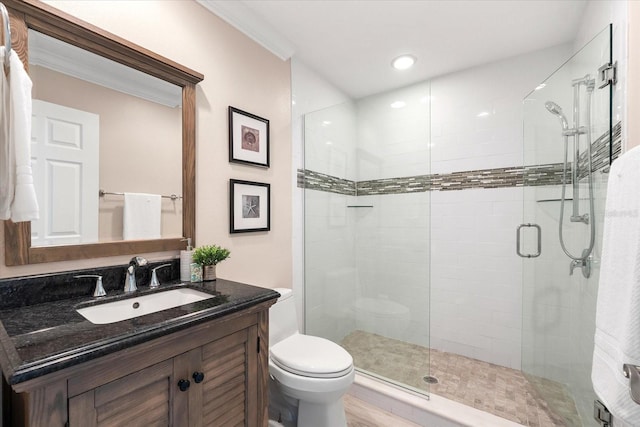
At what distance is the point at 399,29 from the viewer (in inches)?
78.2

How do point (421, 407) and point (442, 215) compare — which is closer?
point (421, 407)

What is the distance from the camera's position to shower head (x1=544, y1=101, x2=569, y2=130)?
5.76 ft

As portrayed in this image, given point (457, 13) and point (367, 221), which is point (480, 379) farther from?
point (457, 13)

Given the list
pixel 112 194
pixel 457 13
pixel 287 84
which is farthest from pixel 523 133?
pixel 112 194

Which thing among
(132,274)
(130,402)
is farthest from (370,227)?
(130,402)

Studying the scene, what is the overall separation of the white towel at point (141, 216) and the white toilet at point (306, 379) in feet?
2.73

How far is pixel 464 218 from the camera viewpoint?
2562 millimetres

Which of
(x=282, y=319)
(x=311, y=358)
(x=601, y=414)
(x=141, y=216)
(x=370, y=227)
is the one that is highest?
(x=141, y=216)

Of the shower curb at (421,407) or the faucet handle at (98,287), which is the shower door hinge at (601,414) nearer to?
the shower curb at (421,407)

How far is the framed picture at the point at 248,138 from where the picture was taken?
1.79 meters

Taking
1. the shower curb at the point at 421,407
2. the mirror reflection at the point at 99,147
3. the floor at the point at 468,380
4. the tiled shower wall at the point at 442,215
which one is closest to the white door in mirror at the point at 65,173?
the mirror reflection at the point at 99,147

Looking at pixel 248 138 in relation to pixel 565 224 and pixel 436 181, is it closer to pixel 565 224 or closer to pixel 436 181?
pixel 436 181

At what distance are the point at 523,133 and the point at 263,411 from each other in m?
2.60

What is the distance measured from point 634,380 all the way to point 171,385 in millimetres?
1337
